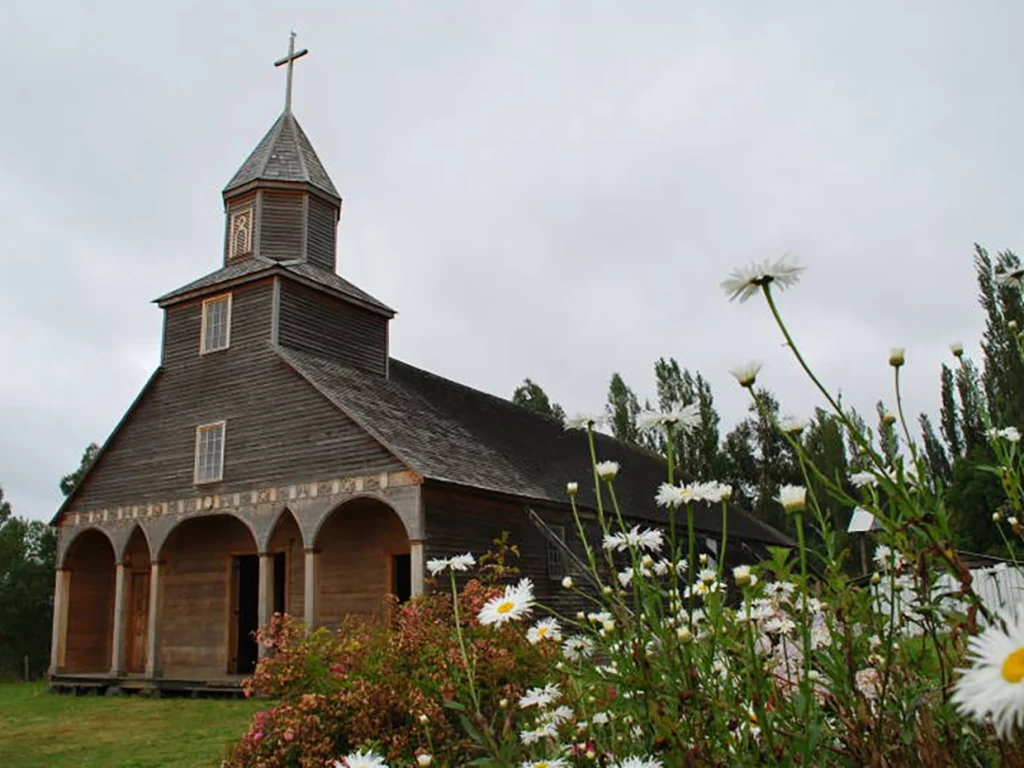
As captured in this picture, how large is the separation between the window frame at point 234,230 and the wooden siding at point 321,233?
1298mm

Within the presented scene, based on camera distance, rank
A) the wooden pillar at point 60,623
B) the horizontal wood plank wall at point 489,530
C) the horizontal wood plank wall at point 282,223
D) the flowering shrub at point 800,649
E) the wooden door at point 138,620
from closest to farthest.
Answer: the flowering shrub at point 800,649 < the horizontal wood plank wall at point 489,530 < the wooden pillar at point 60,623 < the horizontal wood plank wall at point 282,223 < the wooden door at point 138,620

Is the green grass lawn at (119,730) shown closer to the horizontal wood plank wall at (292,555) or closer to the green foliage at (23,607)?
the horizontal wood plank wall at (292,555)

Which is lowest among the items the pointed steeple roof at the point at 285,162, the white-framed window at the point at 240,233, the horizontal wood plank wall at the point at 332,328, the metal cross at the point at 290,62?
the horizontal wood plank wall at the point at 332,328

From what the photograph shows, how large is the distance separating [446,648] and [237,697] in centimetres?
1152

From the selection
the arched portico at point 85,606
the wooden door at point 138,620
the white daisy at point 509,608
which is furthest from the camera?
the wooden door at point 138,620

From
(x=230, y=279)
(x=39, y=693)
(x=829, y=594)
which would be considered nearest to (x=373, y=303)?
(x=230, y=279)

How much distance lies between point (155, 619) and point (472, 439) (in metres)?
7.82

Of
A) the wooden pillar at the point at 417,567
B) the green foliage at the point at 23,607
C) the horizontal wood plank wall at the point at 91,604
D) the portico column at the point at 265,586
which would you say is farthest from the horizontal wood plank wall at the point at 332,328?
the green foliage at the point at 23,607

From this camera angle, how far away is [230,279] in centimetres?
1931

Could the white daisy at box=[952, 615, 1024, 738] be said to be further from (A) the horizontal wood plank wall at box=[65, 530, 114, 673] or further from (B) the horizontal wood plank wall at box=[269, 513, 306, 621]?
(A) the horizontal wood plank wall at box=[65, 530, 114, 673]

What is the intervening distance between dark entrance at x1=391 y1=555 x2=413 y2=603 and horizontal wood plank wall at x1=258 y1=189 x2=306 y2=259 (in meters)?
7.67

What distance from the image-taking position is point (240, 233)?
21.0 m

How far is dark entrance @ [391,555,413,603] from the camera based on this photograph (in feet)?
57.7

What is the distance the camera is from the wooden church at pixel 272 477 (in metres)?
16.8
